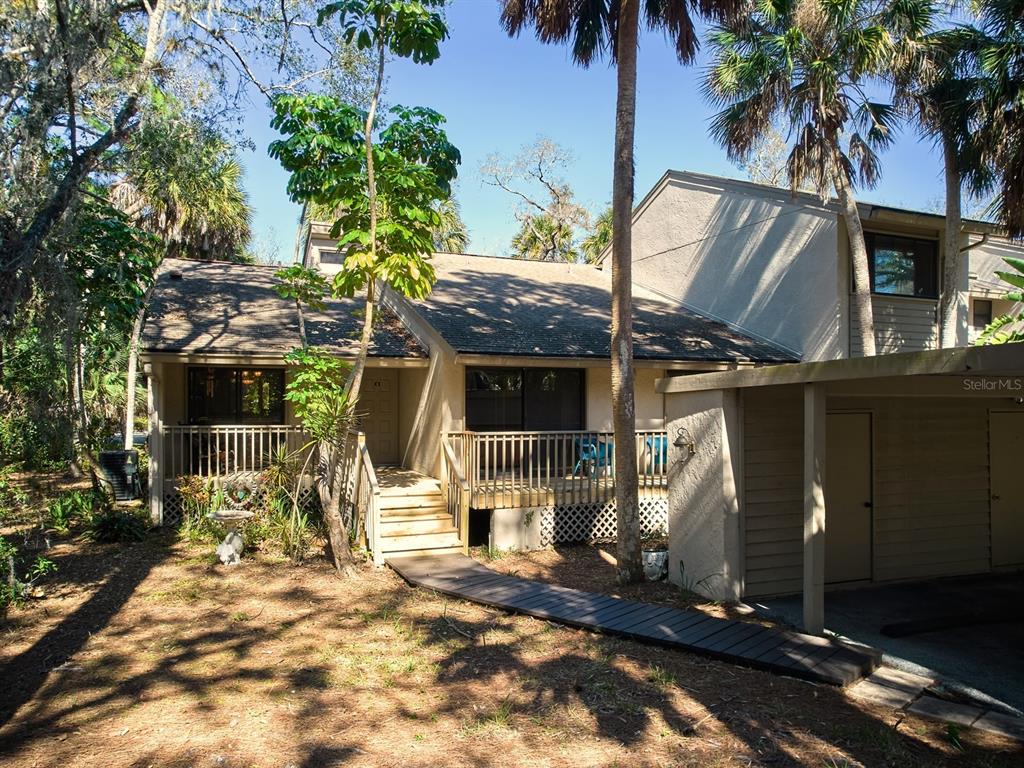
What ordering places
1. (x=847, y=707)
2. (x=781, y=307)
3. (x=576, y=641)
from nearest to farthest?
(x=847, y=707)
(x=576, y=641)
(x=781, y=307)

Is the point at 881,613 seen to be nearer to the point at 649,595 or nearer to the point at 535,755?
the point at 649,595

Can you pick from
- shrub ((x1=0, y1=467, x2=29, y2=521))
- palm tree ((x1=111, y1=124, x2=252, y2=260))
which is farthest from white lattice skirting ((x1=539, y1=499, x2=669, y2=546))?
shrub ((x1=0, y1=467, x2=29, y2=521))

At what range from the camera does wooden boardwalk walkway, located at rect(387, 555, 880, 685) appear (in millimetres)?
6027

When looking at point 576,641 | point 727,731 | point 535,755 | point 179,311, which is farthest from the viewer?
point 179,311

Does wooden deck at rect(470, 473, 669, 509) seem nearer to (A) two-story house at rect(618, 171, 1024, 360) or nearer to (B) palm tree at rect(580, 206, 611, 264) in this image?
(A) two-story house at rect(618, 171, 1024, 360)

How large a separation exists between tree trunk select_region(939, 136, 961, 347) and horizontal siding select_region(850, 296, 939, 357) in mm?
490

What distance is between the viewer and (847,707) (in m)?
5.32

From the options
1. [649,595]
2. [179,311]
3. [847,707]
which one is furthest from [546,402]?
[847,707]

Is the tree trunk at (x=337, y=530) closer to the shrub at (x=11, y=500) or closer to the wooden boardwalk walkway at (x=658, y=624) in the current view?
the wooden boardwalk walkway at (x=658, y=624)

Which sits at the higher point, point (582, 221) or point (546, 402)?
point (582, 221)

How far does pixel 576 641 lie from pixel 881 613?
3.59m

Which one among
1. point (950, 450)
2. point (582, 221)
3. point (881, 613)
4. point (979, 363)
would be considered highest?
point (582, 221)

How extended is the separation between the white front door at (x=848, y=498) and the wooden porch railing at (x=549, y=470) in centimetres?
255

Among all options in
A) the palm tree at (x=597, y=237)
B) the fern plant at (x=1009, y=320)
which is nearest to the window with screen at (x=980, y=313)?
the fern plant at (x=1009, y=320)
